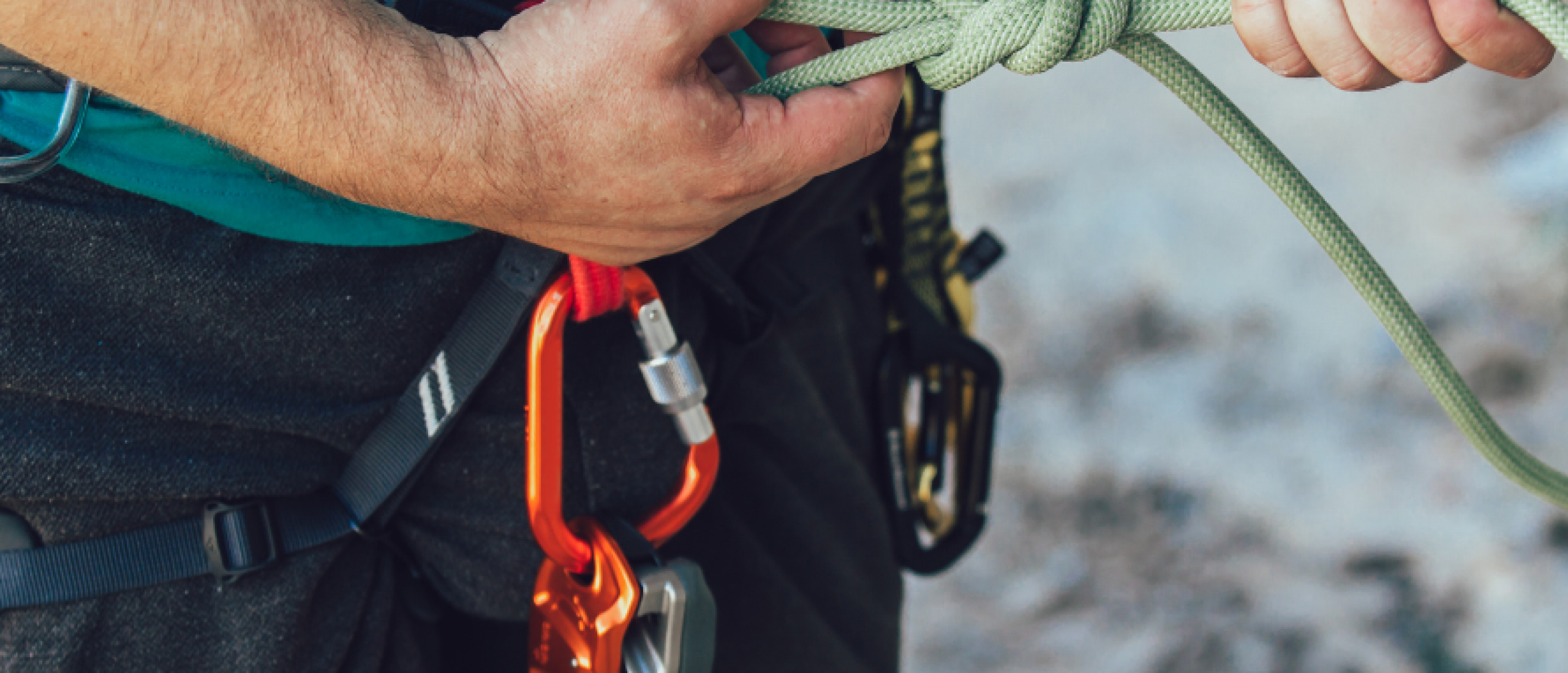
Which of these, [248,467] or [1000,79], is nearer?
[248,467]

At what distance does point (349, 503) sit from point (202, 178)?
22 cm

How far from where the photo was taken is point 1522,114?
2182 millimetres

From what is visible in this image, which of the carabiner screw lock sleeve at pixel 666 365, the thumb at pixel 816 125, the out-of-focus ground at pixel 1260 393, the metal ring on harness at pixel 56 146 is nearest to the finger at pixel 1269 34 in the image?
the thumb at pixel 816 125

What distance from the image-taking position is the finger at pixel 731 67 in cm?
62

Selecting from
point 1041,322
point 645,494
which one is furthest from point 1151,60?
point 1041,322

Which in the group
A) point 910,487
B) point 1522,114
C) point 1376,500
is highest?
point 910,487

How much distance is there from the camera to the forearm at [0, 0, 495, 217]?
1.55ft

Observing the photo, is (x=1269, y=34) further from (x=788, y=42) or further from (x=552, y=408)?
(x=552, y=408)

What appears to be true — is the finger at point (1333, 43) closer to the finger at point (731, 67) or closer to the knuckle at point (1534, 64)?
the knuckle at point (1534, 64)

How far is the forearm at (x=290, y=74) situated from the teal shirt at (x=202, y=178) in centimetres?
4

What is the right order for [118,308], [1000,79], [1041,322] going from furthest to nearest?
[1000,79] → [1041,322] → [118,308]

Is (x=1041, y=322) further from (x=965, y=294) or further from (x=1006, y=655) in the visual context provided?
(x=965, y=294)

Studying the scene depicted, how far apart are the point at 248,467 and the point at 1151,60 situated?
1.83 feet

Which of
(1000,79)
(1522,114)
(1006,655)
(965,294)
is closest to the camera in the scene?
(965,294)
